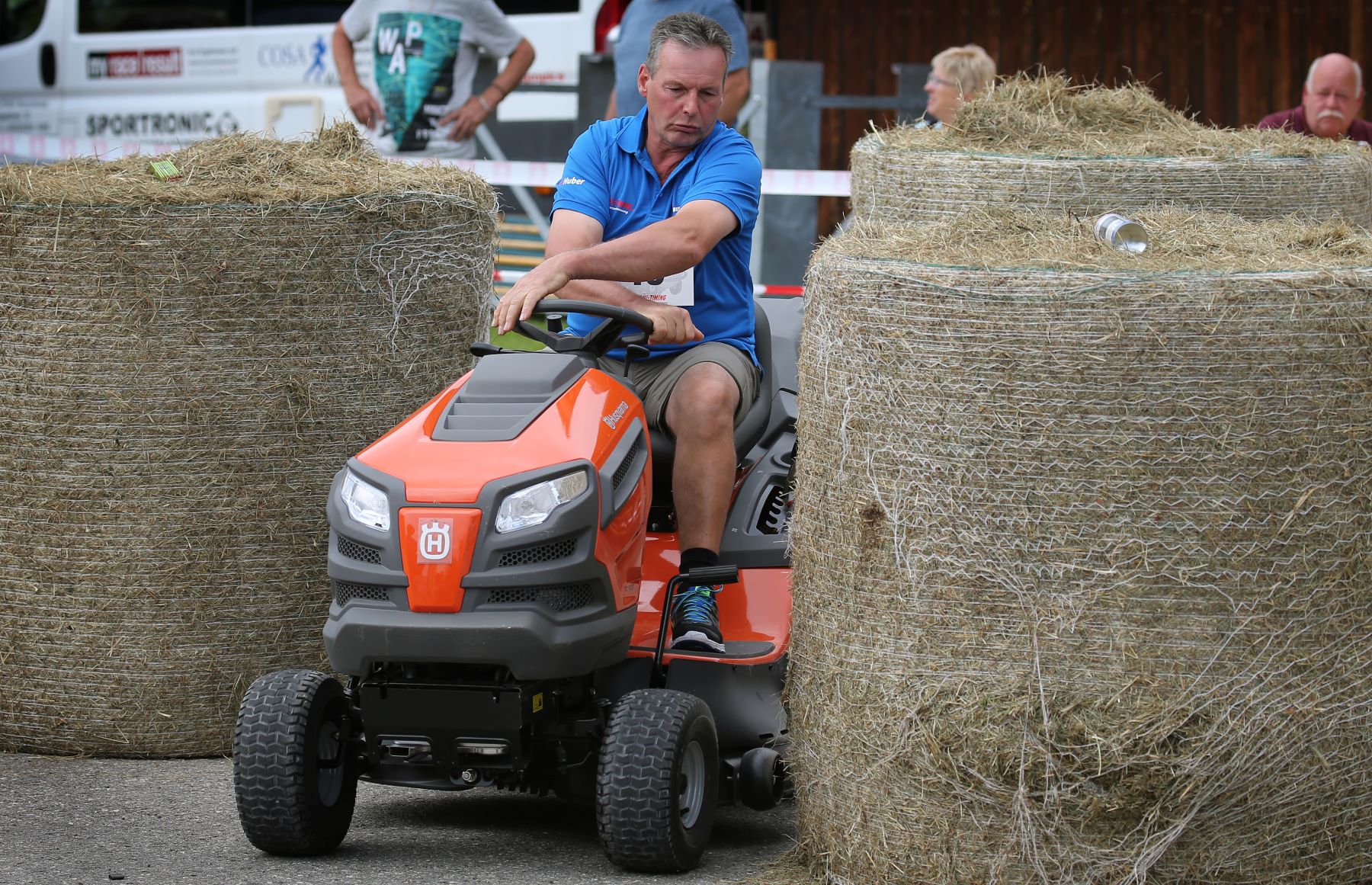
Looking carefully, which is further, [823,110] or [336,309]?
[823,110]

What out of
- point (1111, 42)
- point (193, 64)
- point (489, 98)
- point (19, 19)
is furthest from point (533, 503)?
point (19, 19)

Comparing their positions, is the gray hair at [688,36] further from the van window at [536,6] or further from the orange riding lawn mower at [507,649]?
the van window at [536,6]

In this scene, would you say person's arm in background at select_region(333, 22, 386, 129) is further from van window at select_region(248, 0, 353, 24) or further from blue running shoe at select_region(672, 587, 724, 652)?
blue running shoe at select_region(672, 587, 724, 652)

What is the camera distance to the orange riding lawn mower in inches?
154

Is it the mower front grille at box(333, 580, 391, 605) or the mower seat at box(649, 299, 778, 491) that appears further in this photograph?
the mower seat at box(649, 299, 778, 491)

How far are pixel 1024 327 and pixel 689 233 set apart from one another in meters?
1.35

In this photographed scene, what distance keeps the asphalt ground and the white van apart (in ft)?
26.7

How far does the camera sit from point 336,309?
16.8 ft

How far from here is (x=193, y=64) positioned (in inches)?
562

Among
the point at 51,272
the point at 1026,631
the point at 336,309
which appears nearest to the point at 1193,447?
the point at 1026,631

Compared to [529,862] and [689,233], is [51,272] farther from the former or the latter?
[529,862]

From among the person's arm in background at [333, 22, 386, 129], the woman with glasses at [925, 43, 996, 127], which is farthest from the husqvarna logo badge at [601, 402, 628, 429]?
the person's arm in background at [333, 22, 386, 129]

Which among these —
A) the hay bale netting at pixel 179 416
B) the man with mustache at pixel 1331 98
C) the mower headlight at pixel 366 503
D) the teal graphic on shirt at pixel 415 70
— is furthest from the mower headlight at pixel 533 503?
the teal graphic on shirt at pixel 415 70

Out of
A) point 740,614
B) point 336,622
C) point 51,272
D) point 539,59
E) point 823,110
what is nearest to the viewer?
point 336,622
